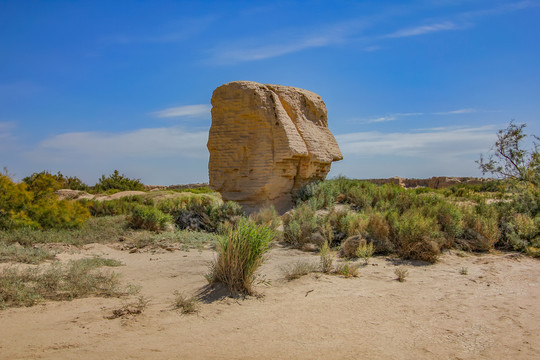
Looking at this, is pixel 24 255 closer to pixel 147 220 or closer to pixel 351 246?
pixel 147 220

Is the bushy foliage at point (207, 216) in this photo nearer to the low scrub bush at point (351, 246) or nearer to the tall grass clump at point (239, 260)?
the low scrub bush at point (351, 246)

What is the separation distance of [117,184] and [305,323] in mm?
29987

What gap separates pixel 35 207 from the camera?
9.39 meters

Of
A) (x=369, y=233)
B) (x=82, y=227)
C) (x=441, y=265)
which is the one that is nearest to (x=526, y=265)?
(x=441, y=265)

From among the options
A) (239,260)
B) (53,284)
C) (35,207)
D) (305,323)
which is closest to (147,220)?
(35,207)

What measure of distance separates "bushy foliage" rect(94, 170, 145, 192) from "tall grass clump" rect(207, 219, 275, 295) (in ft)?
→ 90.6

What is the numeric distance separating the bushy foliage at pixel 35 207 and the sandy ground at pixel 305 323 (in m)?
4.57

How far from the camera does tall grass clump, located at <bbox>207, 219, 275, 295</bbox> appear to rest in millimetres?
4957

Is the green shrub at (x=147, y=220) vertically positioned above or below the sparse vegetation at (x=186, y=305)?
above

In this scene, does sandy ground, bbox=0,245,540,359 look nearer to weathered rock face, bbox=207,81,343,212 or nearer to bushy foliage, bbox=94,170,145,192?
weathered rock face, bbox=207,81,343,212

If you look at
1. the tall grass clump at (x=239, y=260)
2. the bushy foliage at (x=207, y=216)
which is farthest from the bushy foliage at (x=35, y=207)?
the tall grass clump at (x=239, y=260)

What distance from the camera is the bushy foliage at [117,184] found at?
31.0m

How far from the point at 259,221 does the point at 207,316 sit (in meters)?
6.07

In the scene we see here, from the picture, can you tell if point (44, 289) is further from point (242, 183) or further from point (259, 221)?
point (242, 183)
